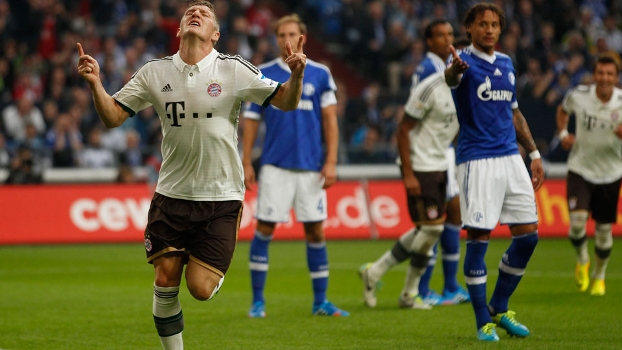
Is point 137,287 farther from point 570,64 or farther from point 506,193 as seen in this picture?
point 570,64

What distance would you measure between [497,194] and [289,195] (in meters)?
2.47

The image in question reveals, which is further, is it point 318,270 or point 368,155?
point 368,155

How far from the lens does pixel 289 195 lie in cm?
953

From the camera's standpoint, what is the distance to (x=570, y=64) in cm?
2394

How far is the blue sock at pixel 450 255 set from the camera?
1025 centimetres

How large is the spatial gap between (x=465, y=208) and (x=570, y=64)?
17.2 m

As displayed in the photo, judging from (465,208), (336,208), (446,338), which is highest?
(465,208)

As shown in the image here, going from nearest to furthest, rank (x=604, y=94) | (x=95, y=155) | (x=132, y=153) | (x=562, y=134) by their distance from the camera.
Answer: (x=604, y=94) → (x=562, y=134) → (x=95, y=155) → (x=132, y=153)

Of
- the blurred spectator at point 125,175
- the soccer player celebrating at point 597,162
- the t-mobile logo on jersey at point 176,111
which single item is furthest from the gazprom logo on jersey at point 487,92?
the blurred spectator at point 125,175

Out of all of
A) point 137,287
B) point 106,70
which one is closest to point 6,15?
point 106,70

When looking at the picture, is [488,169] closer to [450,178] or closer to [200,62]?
[450,178]

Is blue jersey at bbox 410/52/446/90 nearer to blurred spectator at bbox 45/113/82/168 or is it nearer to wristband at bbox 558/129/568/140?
wristband at bbox 558/129/568/140

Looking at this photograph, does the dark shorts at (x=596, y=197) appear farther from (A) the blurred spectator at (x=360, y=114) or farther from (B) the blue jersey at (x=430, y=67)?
(A) the blurred spectator at (x=360, y=114)

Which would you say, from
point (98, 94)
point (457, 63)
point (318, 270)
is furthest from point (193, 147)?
point (318, 270)
